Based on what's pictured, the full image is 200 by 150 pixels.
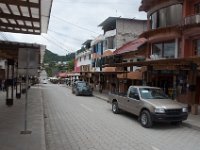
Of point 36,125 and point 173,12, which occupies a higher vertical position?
point 173,12

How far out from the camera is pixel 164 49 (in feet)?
90.4

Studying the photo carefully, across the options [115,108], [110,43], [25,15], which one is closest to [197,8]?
[115,108]

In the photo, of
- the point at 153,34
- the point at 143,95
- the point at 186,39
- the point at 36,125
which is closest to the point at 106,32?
the point at 153,34

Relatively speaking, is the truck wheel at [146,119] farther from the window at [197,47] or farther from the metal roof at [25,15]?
the window at [197,47]

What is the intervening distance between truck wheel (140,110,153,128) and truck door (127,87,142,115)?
58cm

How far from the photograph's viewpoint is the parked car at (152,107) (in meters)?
14.5

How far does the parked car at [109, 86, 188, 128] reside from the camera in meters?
14.5

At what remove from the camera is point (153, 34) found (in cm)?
2778

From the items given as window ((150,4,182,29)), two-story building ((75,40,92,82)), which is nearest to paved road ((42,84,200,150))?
window ((150,4,182,29))

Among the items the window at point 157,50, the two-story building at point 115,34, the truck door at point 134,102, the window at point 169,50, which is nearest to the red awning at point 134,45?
the window at point 157,50

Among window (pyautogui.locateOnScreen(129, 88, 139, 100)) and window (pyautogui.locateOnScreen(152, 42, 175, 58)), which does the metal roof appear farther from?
window (pyautogui.locateOnScreen(152, 42, 175, 58))

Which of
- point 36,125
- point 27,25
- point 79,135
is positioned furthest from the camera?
point 27,25

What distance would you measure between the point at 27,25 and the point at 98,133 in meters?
5.43

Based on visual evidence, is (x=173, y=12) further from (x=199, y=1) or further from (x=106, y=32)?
(x=106, y=32)
